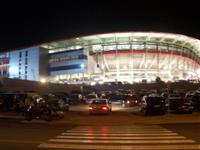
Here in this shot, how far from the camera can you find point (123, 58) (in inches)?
4513

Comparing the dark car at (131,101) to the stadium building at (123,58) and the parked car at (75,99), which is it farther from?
the stadium building at (123,58)

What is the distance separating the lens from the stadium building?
11312cm

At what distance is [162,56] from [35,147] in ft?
345

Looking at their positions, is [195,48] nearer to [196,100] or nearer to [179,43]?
[179,43]

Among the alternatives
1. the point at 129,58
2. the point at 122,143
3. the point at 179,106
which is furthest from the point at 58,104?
the point at 129,58

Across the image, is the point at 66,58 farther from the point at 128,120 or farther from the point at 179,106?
the point at 128,120

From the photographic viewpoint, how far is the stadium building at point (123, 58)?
113 m

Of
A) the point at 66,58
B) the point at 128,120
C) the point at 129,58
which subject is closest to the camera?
the point at 128,120

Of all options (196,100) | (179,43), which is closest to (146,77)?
(179,43)

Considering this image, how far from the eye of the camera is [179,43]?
389 ft

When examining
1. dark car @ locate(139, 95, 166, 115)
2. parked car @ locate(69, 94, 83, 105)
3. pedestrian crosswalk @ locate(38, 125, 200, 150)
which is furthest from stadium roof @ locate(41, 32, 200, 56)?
pedestrian crosswalk @ locate(38, 125, 200, 150)

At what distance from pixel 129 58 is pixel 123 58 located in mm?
1851

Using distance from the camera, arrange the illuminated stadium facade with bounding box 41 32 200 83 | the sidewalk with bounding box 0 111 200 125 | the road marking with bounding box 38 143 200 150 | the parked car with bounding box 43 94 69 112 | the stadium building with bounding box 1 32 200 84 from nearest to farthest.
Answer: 1. the road marking with bounding box 38 143 200 150
2. the sidewalk with bounding box 0 111 200 125
3. the parked car with bounding box 43 94 69 112
4. the stadium building with bounding box 1 32 200 84
5. the illuminated stadium facade with bounding box 41 32 200 83

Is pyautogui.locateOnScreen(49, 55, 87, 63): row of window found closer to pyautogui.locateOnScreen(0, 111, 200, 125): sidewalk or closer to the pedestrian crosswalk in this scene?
pyautogui.locateOnScreen(0, 111, 200, 125): sidewalk
